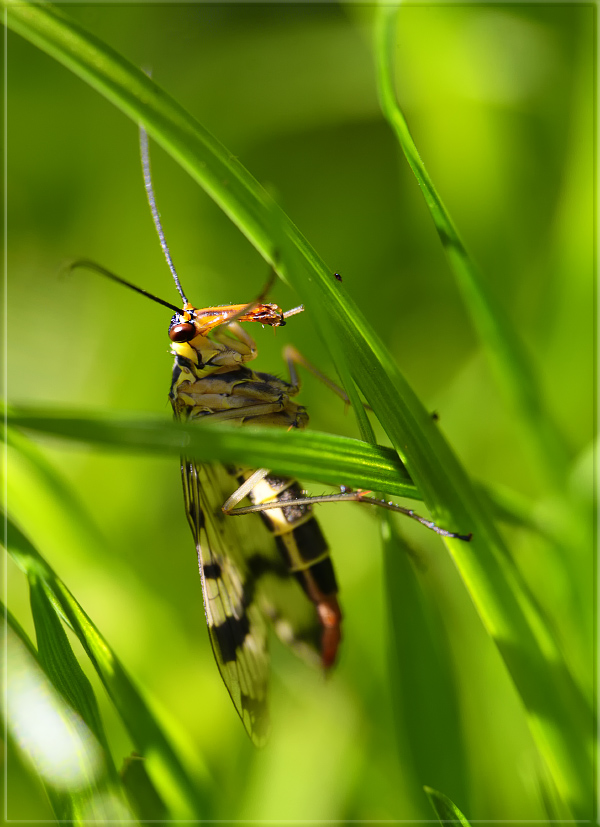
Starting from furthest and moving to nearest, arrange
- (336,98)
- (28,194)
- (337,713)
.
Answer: (28,194) < (336,98) < (337,713)

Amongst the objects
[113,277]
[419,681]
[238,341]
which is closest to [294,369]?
[238,341]

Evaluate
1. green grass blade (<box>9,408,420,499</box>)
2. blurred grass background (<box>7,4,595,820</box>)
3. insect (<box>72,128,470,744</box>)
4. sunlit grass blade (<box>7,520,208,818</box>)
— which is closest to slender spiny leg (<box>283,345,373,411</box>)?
insect (<box>72,128,470,744</box>)

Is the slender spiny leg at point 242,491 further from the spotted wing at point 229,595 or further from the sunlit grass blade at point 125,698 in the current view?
the sunlit grass blade at point 125,698

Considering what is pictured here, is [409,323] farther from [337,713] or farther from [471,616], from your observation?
[337,713]

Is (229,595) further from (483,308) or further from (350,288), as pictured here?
(483,308)

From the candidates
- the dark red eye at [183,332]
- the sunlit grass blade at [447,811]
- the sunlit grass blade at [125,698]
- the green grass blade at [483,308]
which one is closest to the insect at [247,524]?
the dark red eye at [183,332]

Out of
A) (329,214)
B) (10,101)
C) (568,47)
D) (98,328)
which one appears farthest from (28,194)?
(568,47)

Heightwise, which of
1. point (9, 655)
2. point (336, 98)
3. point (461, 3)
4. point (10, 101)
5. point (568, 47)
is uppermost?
point (10, 101)
